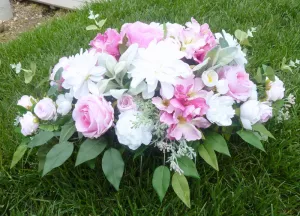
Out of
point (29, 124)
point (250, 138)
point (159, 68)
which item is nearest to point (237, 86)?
point (250, 138)

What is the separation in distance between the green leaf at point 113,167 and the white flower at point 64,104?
8.6 inches

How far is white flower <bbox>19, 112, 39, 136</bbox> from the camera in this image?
1.49 m

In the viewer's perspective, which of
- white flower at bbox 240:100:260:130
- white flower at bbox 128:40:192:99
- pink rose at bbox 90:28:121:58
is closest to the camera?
white flower at bbox 128:40:192:99

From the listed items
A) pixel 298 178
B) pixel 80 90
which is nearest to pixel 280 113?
pixel 298 178

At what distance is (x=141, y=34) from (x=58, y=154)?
0.50 meters

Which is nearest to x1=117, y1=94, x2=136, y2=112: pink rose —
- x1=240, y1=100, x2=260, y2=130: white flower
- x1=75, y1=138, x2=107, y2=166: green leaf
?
x1=75, y1=138, x2=107, y2=166: green leaf

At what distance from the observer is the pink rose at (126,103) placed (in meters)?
1.35

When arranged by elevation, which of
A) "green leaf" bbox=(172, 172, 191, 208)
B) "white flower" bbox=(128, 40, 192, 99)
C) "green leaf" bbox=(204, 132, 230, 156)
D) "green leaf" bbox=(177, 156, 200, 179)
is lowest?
"green leaf" bbox=(172, 172, 191, 208)

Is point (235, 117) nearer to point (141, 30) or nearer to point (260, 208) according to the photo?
point (260, 208)

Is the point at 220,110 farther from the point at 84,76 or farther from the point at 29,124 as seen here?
the point at 29,124

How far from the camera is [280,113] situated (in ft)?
5.73

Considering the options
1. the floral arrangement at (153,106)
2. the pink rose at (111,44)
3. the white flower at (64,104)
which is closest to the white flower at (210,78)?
the floral arrangement at (153,106)

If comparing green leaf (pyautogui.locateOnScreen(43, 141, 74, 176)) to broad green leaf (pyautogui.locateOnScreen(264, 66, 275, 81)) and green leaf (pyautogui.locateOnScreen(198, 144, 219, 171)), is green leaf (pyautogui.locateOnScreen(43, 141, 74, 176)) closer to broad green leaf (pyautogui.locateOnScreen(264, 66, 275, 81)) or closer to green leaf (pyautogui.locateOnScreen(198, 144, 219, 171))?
green leaf (pyautogui.locateOnScreen(198, 144, 219, 171))

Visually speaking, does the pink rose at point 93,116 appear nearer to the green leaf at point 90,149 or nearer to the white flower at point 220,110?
the green leaf at point 90,149
